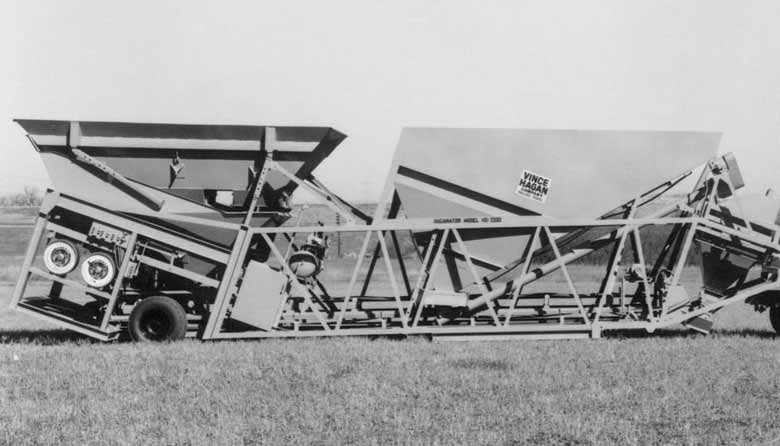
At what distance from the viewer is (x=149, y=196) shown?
1000 centimetres

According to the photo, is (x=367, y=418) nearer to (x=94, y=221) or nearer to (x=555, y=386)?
(x=555, y=386)

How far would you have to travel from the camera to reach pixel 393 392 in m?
6.91

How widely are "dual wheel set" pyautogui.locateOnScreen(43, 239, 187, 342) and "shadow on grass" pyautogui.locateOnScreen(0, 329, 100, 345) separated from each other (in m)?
0.88

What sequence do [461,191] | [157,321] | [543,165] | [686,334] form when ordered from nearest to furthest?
[543,165] → [157,321] → [461,191] → [686,334]

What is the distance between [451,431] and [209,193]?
610 centimetres

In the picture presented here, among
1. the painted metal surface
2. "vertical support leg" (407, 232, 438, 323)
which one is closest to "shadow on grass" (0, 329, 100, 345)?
"vertical support leg" (407, 232, 438, 323)

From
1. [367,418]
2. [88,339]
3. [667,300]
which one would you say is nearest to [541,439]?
[367,418]

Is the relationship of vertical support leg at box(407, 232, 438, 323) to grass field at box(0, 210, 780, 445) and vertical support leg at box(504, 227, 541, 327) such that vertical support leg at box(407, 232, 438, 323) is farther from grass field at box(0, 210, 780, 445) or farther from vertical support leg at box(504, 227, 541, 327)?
vertical support leg at box(504, 227, 541, 327)

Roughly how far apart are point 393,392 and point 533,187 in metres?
4.14

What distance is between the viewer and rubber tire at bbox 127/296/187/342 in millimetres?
9891

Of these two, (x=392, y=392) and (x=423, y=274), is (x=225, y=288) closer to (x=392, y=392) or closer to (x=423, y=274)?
(x=423, y=274)

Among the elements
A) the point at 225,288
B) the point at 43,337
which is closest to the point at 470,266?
the point at 225,288

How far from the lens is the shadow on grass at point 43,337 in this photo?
1035 cm

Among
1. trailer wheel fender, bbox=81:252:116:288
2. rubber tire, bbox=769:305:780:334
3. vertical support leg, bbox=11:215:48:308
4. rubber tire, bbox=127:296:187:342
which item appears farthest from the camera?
rubber tire, bbox=769:305:780:334
